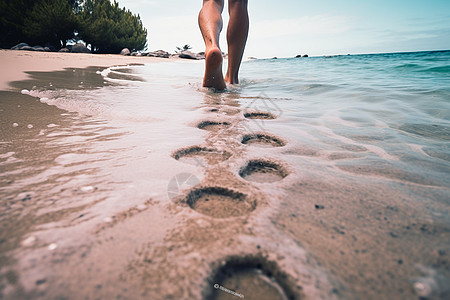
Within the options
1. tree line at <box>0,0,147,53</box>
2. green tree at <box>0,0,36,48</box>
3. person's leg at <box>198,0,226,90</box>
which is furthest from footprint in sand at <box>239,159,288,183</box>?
green tree at <box>0,0,36,48</box>

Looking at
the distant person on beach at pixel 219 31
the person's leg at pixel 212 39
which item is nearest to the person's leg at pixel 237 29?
the distant person on beach at pixel 219 31

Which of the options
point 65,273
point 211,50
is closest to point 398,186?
point 65,273

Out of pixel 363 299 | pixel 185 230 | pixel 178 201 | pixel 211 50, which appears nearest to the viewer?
pixel 363 299

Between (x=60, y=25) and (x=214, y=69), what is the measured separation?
2252cm

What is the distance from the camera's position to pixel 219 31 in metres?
2.83

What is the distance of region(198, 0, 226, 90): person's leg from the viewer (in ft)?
7.97

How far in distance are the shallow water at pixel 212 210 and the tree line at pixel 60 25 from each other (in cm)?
2283

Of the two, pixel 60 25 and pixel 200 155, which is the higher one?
pixel 60 25

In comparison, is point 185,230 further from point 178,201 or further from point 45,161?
point 45,161

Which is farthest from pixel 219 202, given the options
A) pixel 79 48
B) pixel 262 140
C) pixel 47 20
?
pixel 79 48

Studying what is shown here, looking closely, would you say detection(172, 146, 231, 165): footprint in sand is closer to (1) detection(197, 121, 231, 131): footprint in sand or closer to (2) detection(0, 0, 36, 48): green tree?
(1) detection(197, 121, 231, 131): footprint in sand

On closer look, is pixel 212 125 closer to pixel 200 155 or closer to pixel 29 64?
pixel 200 155

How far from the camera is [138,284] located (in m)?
0.43

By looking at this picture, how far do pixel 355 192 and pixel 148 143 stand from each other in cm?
84
